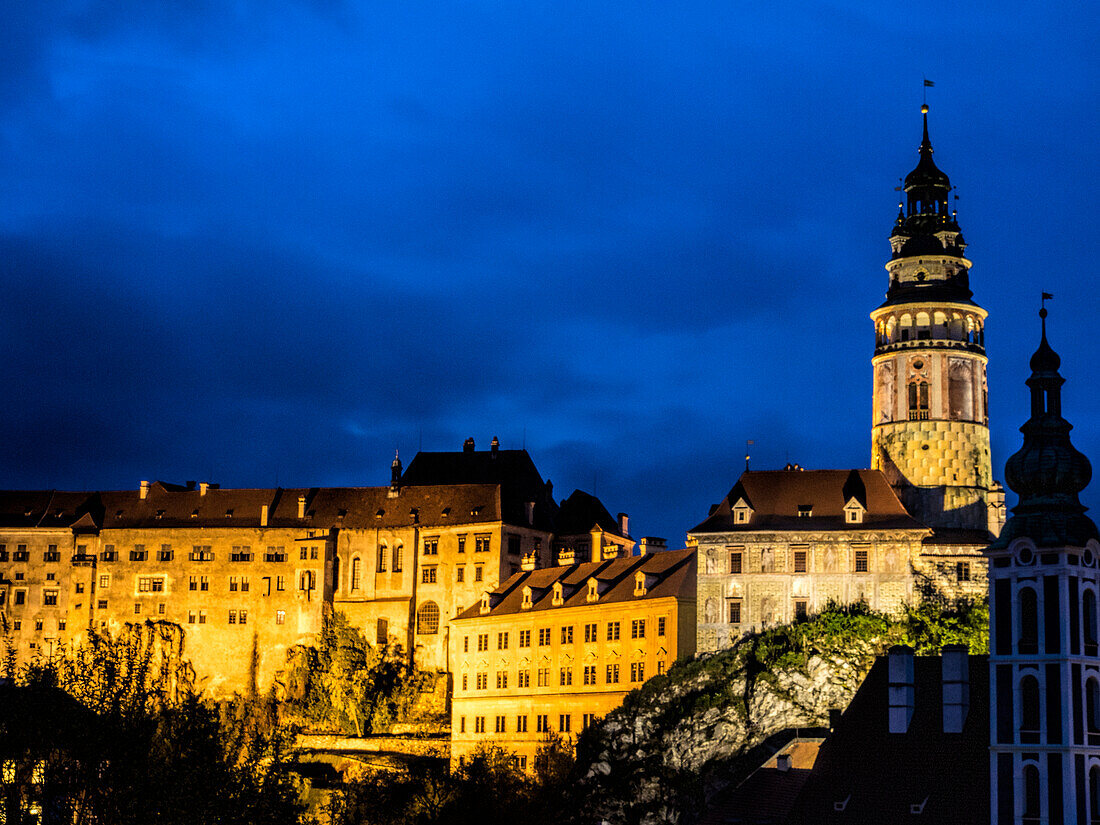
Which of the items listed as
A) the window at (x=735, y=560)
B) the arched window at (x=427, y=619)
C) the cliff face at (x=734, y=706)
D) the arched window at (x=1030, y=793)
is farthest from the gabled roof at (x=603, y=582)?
the arched window at (x=1030, y=793)

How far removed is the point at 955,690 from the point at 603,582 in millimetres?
32231

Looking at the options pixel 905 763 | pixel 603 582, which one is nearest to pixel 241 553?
pixel 603 582

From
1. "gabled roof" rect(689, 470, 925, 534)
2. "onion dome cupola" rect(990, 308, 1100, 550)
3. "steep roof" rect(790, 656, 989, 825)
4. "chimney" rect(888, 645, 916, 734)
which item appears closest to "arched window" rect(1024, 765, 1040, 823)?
Result: "steep roof" rect(790, 656, 989, 825)

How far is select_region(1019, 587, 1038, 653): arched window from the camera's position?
59000 millimetres

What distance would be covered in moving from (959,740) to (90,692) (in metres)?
28.7

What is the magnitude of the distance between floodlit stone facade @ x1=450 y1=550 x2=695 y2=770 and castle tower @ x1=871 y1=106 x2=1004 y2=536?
462 inches

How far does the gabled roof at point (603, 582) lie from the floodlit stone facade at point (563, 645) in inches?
3.1

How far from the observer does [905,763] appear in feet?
195

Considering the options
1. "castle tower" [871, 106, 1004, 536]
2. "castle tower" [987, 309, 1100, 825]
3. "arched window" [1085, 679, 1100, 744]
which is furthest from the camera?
"castle tower" [871, 106, 1004, 536]

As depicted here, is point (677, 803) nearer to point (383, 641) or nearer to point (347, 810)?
point (347, 810)

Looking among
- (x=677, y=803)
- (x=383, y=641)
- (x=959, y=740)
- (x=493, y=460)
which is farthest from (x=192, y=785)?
(x=493, y=460)

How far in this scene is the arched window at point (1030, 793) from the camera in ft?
184

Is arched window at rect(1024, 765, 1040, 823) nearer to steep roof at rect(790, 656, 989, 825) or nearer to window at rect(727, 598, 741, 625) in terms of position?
steep roof at rect(790, 656, 989, 825)

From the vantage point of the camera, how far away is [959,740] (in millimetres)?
59469
